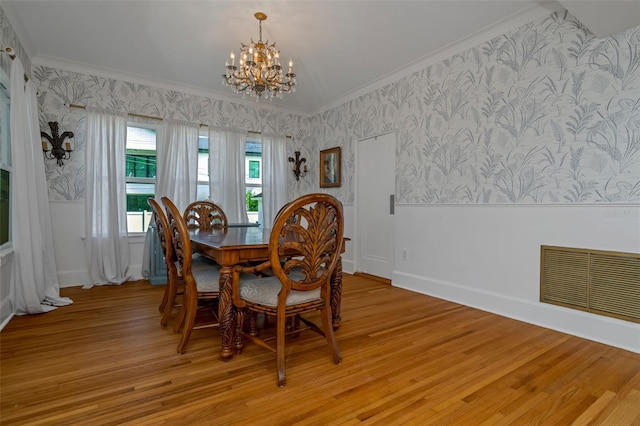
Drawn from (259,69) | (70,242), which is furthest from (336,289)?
(70,242)

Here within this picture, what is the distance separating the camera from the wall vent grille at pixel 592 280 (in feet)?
6.97

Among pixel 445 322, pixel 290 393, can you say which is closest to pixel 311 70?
pixel 445 322

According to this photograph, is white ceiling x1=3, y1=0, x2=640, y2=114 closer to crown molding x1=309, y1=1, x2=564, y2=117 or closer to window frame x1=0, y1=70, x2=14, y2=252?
crown molding x1=309, y1=1, x2=564, y2=117

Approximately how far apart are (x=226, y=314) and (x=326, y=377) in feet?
2.15

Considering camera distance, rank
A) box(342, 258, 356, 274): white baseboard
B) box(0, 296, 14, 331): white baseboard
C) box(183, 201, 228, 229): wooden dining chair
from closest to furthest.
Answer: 1. box(0, 296, 14, 331): white baseboard
2. box(183, 201, 228, 229): wooden dining chair
3. box(342, 258, 356, 274): white baseboard

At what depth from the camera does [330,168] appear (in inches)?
194

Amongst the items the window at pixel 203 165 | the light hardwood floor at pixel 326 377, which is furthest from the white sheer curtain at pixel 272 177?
the light hardwood floor at pixel 326 377

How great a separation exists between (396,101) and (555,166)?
6.20 ft

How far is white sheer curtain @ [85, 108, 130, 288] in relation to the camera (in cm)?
368

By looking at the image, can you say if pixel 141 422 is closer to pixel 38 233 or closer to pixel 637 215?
pixel 38 233

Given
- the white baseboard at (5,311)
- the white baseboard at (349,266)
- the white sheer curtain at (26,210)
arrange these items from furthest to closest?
the white baseboard at (349,266) < the white sheer curtain at (26,210) < the white baseboard at (5,311)

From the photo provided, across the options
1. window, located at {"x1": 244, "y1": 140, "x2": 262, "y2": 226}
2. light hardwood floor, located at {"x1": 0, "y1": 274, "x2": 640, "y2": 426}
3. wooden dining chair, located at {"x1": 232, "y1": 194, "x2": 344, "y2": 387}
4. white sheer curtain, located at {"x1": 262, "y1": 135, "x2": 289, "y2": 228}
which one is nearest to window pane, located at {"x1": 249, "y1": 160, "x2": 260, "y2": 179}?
window, located at {"x1": 244, "y1": 140, "x2": 262, "y2": 226}

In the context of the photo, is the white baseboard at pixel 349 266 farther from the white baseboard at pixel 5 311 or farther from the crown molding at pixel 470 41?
the white baseboard at pixel 5 311

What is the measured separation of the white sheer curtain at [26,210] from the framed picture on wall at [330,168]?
3.38 meters
